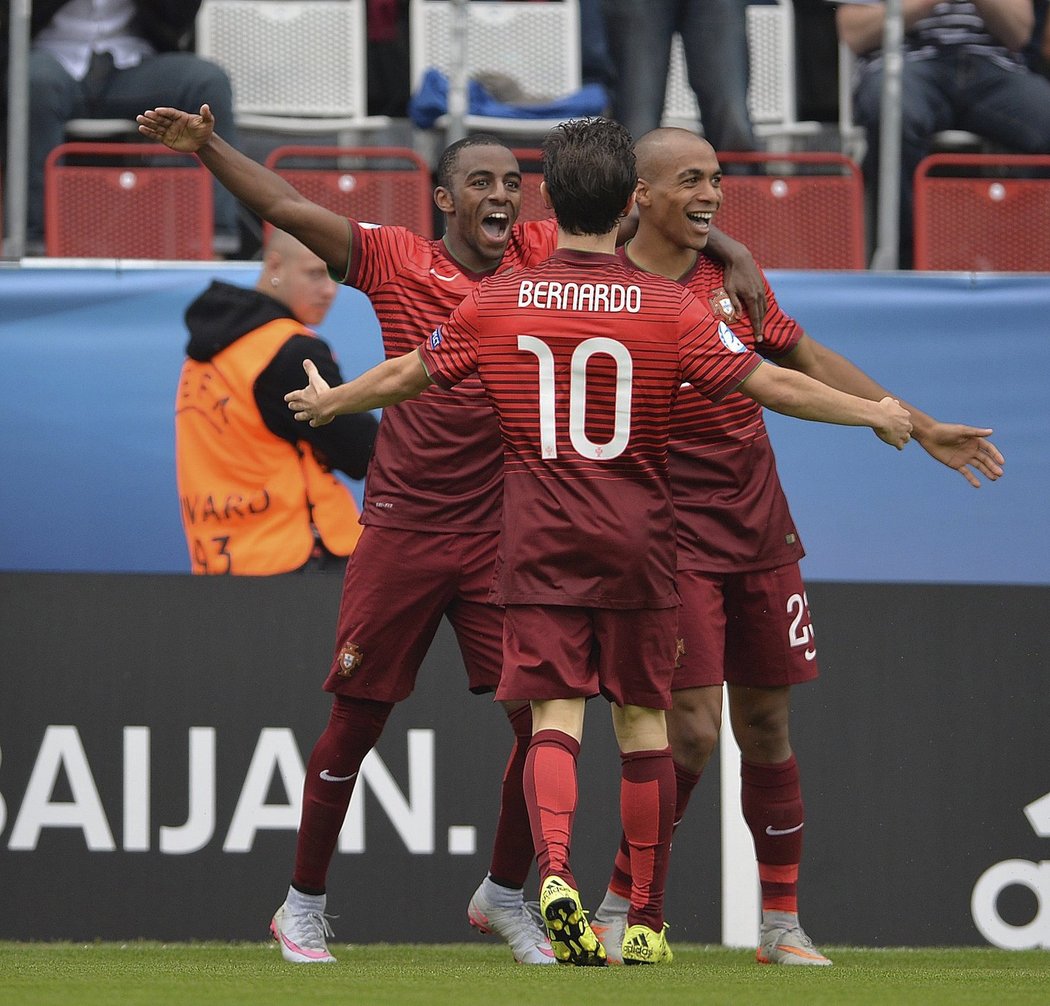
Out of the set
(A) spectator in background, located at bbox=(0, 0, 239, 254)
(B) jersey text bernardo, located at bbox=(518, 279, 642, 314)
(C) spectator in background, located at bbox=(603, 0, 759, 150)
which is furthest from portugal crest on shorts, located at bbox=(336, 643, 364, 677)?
(C) spectator in background, located at bbox=(603, 0, 759, 150)

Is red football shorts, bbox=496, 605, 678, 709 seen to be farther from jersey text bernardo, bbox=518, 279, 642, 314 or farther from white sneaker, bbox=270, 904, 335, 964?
white sneaker, bbox=270, 904, 335, 964

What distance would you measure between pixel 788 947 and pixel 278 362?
2.77 metres

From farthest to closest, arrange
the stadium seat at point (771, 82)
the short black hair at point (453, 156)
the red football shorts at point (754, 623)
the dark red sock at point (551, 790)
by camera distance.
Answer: the stadium seat at point (771, 82)
the short black hair at point (453, 156)
the red football shorts at point (754, 623)
the dark red sock at point (551, 790)

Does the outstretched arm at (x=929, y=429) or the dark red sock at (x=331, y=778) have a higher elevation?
the outstretched arm at (x=929, y=429)

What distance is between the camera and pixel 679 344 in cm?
393

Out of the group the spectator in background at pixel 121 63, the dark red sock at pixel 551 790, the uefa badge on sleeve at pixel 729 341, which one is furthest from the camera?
the spectator in background at pixel 121 63

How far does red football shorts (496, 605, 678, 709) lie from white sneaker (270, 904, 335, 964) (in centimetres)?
107

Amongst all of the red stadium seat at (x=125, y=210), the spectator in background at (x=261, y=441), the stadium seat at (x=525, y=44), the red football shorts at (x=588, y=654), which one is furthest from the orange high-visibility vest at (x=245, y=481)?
the red football shorts at (x=588, y=654)

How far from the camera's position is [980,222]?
23.1ft

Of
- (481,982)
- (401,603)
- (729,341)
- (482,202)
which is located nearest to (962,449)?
(729,341)

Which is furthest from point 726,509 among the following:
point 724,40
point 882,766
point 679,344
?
point 724,40

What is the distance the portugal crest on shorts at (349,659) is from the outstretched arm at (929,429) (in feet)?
4.38

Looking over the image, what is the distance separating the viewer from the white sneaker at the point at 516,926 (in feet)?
15.4

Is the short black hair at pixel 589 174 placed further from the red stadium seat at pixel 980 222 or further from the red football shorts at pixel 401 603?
the red stadium seat at pixel 980 222
